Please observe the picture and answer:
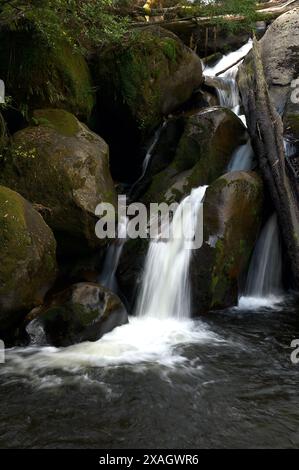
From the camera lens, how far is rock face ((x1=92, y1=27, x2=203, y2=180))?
923 cm

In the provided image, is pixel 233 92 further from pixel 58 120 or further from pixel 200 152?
pixel 58 120

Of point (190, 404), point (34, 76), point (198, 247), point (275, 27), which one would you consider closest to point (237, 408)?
point (190, 404)

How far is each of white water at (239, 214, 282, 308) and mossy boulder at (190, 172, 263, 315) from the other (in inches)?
20.7

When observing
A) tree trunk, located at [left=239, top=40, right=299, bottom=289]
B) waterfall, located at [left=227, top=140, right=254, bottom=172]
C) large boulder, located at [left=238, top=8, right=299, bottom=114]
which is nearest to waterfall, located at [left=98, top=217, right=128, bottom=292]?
waterfall, located at [left=227, top=140, right=254, bottom=172]

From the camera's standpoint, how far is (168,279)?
7.54 meters

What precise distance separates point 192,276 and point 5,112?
4.36m

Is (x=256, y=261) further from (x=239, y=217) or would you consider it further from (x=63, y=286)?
(x=63, y=286)

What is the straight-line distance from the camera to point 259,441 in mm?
4258

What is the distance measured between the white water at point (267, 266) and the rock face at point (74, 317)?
321 cm

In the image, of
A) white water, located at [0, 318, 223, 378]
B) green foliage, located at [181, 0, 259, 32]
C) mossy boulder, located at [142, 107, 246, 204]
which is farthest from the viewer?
green foliage, located at [181, 0, 259, 32]

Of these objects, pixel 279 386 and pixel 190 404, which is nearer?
pixel 190 404

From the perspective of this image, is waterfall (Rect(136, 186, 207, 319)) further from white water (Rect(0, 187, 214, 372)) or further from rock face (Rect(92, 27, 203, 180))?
rock face (Rect(92, 27, 203, 180))

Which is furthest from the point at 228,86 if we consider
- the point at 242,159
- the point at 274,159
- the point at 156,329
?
the point at 156,329

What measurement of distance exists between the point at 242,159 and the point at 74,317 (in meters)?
4.91
